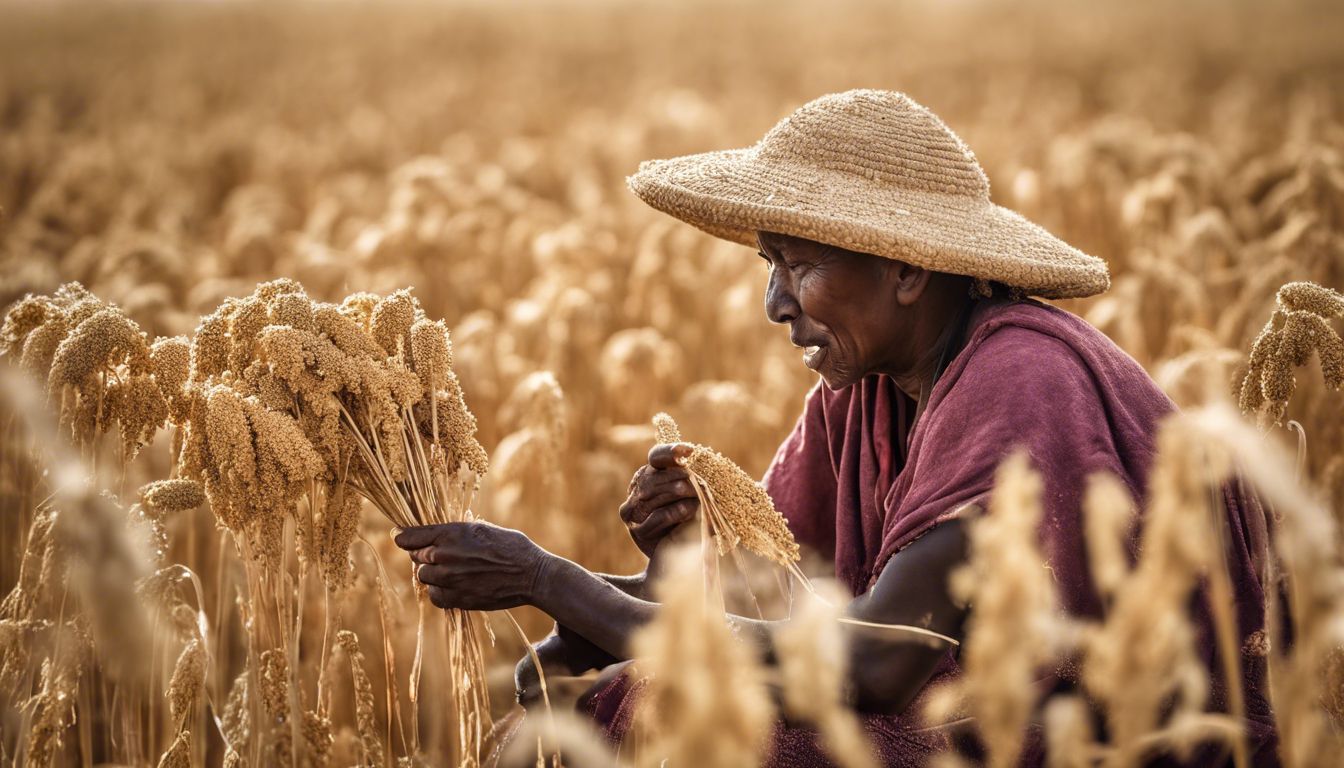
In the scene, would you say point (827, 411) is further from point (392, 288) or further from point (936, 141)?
point (392, 288)

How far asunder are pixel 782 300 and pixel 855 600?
2.03 ft

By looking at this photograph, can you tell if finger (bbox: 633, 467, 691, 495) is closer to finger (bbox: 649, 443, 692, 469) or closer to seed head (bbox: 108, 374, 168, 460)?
finger (bbox: 649, 443, 692, 469)

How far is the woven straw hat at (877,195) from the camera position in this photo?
2229mm

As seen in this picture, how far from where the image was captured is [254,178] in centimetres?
1027

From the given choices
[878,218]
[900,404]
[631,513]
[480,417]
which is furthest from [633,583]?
[480,417]

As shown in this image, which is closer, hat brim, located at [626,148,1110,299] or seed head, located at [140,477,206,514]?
seed head, located at [140,477,206,514]

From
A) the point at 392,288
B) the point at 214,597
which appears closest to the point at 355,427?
the point at 214,597

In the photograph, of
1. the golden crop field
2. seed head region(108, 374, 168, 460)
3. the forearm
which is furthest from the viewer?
the forearm

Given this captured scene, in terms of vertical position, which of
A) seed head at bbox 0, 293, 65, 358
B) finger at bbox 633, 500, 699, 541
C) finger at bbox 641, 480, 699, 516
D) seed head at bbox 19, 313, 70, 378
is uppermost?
seed head at bbox 0, 293, 65, 358

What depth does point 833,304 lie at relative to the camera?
92.4 inches

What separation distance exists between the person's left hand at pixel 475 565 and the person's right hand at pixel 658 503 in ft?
1.10

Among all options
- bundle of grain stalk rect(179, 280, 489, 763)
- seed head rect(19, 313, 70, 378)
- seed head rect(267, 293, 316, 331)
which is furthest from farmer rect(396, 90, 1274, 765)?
seed head rect(19, 313, 70, 378)

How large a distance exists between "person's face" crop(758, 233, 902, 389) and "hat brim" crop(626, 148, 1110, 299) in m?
0.08

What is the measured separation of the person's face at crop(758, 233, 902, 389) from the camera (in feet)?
7.64
